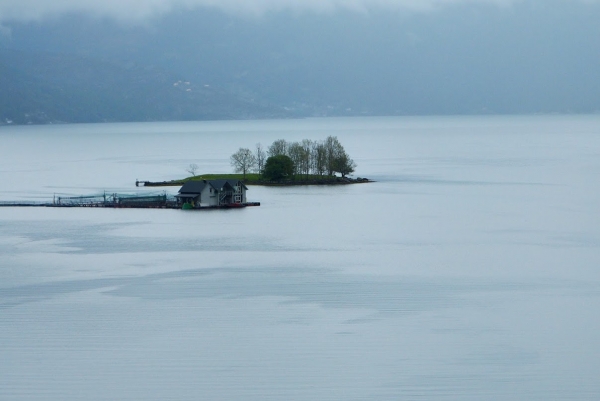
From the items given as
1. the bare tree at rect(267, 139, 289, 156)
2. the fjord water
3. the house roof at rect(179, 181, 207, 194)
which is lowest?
the fjord water

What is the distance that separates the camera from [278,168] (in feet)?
117

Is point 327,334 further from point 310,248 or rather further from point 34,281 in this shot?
point 310,248

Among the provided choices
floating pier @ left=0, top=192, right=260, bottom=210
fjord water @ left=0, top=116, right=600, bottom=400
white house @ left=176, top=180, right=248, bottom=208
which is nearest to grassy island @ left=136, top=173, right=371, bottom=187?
floating pier @ left=0, top=192, right=260, bottom=210

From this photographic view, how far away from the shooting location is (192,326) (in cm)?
1371

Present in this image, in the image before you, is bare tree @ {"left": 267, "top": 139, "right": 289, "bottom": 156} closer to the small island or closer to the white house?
the small island

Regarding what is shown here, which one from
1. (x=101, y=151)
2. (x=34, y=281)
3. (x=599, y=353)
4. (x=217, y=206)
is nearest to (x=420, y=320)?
(x=599, y=353)

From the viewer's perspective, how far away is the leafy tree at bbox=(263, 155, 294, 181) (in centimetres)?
3572

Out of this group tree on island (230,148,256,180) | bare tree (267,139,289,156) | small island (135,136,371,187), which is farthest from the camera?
bare tree (267,139,289,156)

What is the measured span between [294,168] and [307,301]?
22114mm

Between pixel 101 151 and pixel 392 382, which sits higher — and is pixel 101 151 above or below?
above

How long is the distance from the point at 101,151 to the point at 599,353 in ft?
184

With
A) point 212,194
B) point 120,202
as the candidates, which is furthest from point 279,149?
point 120,202

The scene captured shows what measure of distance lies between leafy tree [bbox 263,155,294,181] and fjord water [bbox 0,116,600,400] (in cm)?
545

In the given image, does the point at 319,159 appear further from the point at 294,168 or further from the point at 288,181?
the point at 288,181
